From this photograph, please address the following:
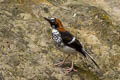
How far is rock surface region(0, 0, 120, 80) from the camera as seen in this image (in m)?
11.2

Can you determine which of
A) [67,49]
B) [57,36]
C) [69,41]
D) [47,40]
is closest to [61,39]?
[57,36]

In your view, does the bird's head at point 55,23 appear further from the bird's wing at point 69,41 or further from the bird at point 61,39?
the bird's wing at point 69,41

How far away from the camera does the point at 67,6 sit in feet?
53.9

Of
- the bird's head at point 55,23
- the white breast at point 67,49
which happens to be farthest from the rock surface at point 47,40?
the bird's head at point 55,23

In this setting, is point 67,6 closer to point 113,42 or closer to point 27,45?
point 113,42

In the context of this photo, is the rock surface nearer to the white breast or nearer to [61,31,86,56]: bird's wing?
the white breast

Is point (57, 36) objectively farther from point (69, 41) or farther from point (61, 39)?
point (69, 41)

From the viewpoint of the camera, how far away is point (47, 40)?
13000 millimetres

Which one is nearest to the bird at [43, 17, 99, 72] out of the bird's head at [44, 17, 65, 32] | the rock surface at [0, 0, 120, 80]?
the bird's head at [44, 17, 65, 32]

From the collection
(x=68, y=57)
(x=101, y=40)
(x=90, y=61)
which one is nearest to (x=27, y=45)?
(x=68, y=57)

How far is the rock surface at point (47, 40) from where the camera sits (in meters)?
11.2

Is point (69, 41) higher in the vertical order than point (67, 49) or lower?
higher

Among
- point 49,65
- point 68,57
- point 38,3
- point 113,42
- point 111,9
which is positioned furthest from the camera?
point 111,9

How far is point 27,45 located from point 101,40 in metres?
3.44
